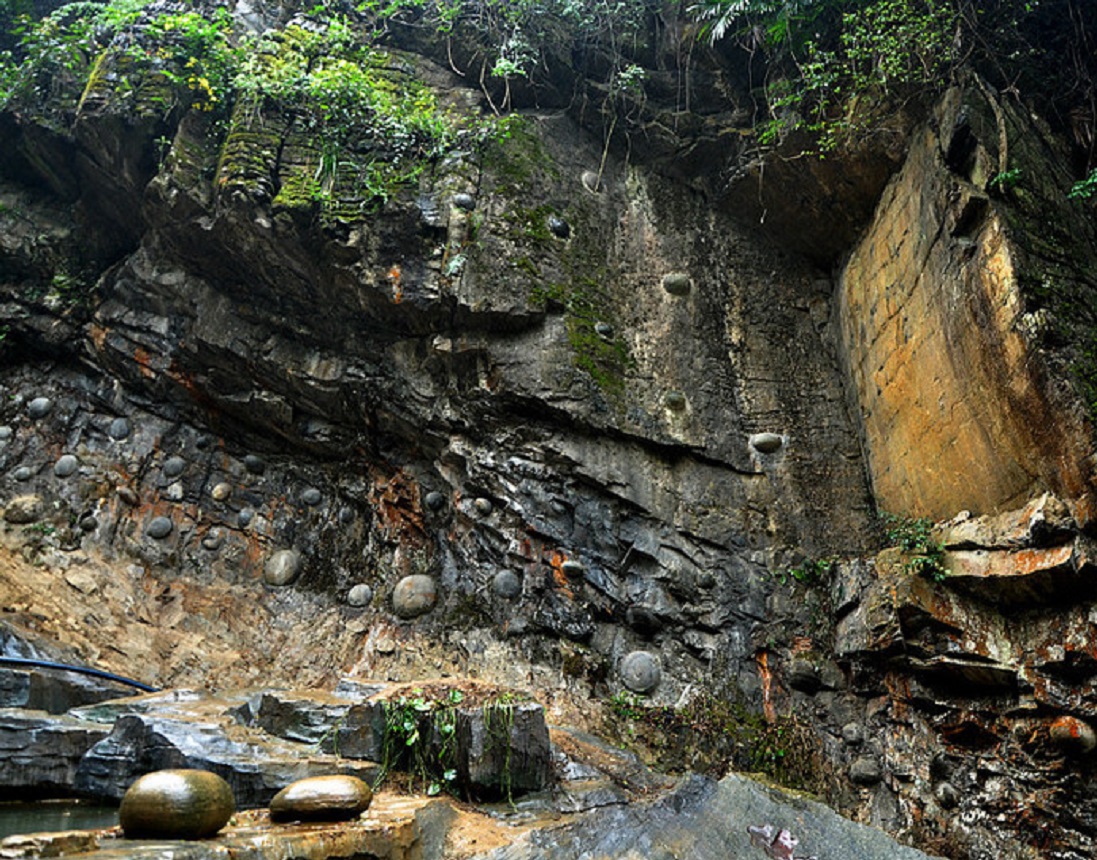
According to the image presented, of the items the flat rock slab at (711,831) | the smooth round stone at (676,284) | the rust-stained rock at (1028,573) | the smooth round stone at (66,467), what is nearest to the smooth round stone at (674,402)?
the smooth round stone at (676,284)

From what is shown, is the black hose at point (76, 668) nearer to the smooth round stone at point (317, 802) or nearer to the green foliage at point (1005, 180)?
the smooth round stone at point (317, 802)

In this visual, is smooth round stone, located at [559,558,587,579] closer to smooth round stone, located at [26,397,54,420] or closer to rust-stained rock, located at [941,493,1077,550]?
rust-stained rock, located at [941,493,1077,550]

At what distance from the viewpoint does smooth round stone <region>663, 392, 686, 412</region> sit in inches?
300

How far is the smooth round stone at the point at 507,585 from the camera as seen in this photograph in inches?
274

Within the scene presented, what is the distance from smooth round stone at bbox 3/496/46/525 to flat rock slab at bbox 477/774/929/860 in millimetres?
6775

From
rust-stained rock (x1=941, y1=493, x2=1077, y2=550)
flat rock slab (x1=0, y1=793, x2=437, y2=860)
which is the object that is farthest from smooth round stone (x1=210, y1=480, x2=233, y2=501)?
rust-stained rock (x1=941, y1=493, x2=1077, y2=550)

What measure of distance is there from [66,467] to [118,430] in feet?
2.22

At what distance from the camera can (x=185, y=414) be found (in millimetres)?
8758

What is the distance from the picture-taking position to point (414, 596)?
290 inches

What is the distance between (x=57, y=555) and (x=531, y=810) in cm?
605

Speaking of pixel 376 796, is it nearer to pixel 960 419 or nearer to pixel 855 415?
pixel 960 419

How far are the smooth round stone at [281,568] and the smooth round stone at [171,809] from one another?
5146 mm

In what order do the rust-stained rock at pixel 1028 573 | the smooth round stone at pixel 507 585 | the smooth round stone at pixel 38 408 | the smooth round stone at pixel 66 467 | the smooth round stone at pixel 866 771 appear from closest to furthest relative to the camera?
the rust-stained rock at pixel 1028 573
the smooth round stone at pixel 866 771
the smooth round stone at pixel 507 585
the smooth round stone at pixel 66 467
the smooth round stone at pixel 38 408

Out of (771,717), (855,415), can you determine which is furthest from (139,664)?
(855,415)
